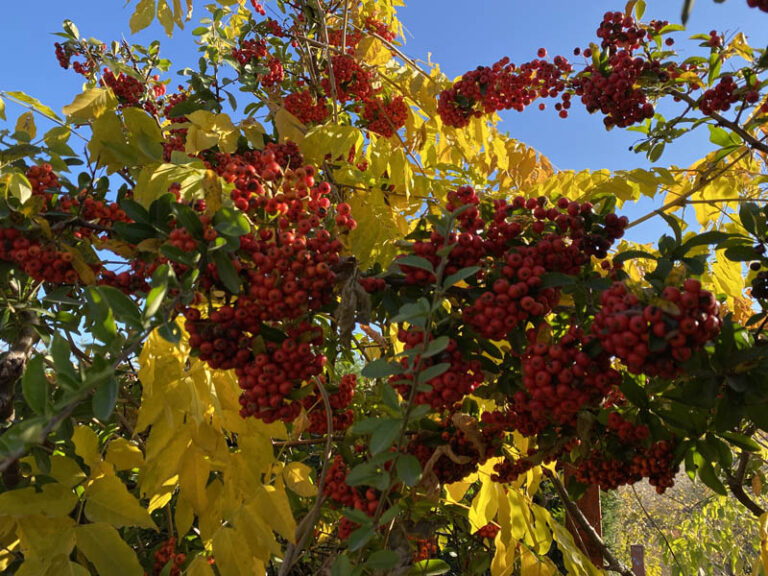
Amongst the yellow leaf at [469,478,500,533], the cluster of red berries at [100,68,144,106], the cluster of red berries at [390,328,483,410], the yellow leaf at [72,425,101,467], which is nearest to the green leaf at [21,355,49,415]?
the cluster of red berries at [390,328,483,410]

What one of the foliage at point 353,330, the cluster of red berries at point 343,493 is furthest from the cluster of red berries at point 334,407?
the cluster of red berries at point 343,493

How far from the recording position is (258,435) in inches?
77.1

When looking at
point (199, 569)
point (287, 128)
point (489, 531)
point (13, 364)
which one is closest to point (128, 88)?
point (287, 128)

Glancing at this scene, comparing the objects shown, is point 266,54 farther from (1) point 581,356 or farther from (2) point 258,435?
(1) point 581,356

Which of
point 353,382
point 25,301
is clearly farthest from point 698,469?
point 25,301

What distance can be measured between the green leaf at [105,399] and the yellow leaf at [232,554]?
92 centimetres

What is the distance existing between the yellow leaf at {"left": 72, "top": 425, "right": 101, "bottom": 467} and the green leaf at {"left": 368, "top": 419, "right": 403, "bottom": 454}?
50.5 inches

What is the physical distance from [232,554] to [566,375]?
1275mm

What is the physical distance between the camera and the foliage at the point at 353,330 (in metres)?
1.36

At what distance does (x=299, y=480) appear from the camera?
6.79 feet

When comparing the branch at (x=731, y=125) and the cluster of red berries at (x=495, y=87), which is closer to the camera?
the branch at (x=731, y=125)

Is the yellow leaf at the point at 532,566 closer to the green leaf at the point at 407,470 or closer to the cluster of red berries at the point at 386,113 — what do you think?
the green leaf at the point at 407,470

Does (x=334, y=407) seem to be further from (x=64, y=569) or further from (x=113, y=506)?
(x=64, y=569)

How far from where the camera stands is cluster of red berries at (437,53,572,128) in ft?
10.3
